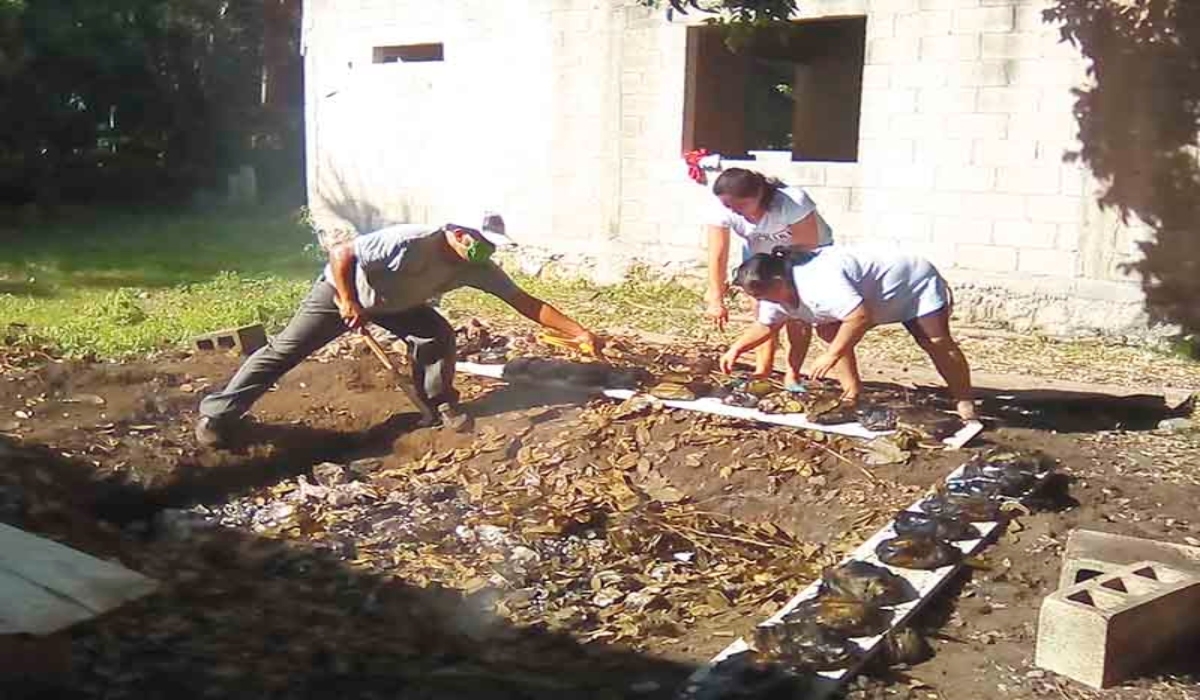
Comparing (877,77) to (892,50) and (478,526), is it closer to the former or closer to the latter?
(892,50)

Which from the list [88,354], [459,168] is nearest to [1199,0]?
[459,168]

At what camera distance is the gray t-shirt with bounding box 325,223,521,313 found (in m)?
6.44

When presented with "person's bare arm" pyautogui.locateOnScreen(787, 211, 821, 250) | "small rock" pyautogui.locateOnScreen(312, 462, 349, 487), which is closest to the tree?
"person's bare arm" pyautogui.locateOnScreen(787, 211, 821, 250)

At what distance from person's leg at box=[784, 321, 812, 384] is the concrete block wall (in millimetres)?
3597

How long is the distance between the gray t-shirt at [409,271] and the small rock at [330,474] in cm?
85

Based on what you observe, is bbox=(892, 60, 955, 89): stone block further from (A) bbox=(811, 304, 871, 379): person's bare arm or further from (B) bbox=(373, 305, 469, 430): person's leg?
(B) bbox=(373, 305, 469, 430): person's leg

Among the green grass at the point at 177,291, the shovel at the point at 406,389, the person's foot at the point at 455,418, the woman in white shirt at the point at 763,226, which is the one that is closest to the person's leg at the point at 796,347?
the woman in white shirt at the point at 763,226

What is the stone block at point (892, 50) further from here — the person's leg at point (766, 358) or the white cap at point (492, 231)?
the white cap at point (492, 231)

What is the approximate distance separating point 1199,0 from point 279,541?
716cm

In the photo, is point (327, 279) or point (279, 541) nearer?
point (279, 541)

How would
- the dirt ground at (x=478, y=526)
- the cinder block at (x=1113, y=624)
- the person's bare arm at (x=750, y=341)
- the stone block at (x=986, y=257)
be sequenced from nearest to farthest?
the cinder block at (x=1113, y=624)
the dirt ground at (x=478, y=526)
the person's bare arm at (x=750, y=341)
the stone block at (x=986, y=257)

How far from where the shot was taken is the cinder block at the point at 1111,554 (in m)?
4.45

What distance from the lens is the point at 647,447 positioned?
255 inches

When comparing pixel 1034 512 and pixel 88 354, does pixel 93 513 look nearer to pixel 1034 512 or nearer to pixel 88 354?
pixel 88 354
